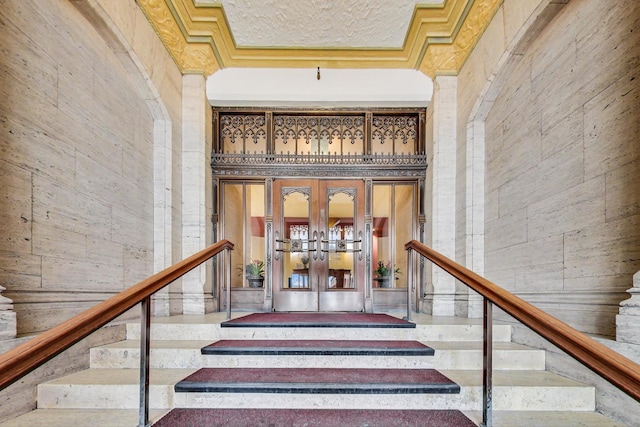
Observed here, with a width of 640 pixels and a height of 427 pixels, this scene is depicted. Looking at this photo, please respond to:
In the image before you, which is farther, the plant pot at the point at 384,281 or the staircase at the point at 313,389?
the plant pot at the point at 384,281

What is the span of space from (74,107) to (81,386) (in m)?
2.13

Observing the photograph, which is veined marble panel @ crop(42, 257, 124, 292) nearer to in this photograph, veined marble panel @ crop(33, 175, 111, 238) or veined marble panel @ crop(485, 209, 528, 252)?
veined marble panel @ crop(33, 175, 111, 238)

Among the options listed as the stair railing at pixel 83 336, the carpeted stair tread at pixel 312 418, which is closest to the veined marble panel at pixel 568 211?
the carpeted stair tread at pixel 312 418

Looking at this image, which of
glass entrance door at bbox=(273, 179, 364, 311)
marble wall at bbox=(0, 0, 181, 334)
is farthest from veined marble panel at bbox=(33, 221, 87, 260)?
glass entrance door at bbox=(273, 179, 364, 311)

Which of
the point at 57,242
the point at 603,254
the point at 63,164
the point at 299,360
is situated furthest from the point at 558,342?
the point at 63,164

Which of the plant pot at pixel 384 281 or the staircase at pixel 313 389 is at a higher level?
the plant pot at pixel 384 281

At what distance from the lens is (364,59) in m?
5.45

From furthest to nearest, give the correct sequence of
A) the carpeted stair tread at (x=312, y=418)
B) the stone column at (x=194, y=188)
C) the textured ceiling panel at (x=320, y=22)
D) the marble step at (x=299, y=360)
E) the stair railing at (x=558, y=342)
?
1. the stone column at (x=194, y=188)
2. the textured ceiling panel at (x=320, y=22)
3. the marble step at (x=299, y=360)
4. the carpeted stair tread at (x=312, y=418)
5. the stair railing at (x=558, y=342)

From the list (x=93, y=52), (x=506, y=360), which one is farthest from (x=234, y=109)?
(x=506, y=360)

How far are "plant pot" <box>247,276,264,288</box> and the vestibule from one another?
0.6 inches

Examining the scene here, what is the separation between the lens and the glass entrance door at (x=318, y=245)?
5.48 metres

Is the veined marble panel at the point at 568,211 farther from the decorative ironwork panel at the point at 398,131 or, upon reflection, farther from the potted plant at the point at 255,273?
the potted plant at the point at 255,273

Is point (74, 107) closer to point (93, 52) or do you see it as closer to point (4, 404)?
point (93, 52)

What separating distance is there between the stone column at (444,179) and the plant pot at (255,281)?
97.4 inches
